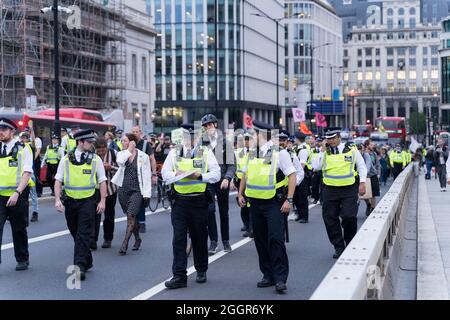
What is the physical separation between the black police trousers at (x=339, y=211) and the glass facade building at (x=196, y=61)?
249 feet

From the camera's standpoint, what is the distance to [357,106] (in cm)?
18562

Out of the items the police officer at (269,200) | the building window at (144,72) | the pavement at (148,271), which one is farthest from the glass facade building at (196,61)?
the police officer at (269,200)

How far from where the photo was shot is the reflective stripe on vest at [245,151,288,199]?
937 cm

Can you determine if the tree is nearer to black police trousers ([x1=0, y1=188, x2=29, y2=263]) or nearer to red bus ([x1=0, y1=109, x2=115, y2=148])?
red bus ([x1=0, y1=109, x2=115, y2=148])

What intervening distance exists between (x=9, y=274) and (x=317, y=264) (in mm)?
4122

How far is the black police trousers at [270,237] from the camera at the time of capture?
9203mm

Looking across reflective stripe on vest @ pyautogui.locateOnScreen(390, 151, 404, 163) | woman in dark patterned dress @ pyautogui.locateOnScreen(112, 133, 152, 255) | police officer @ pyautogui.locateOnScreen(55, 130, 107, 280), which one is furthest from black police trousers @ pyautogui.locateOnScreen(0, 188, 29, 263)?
reflective stripe on vest @ pyautogui.locateOnScreen(390, 151, 404, 163)

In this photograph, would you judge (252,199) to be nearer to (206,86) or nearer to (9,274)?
(9,274)

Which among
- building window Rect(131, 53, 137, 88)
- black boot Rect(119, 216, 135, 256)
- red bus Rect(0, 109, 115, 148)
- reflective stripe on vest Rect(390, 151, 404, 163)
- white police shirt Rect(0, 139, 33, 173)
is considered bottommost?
black boot Rect(119, 216, 135, 256)

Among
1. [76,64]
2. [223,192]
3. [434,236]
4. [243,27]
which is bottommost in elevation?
[434,236]

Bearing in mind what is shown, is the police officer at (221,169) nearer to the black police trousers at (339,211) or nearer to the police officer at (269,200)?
the police officer at (269,200)

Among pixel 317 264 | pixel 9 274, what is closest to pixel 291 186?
pixel 317 264

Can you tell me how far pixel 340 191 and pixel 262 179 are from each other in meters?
2.57

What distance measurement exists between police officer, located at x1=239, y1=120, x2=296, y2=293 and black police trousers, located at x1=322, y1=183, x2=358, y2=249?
220 cm
